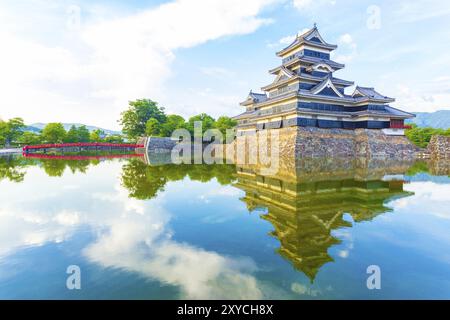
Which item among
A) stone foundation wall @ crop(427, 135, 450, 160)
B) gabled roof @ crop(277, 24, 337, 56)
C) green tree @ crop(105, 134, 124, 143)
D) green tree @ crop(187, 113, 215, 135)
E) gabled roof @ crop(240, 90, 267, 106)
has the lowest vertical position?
stone foundation wall @ crop(427, 135, 450, 160)

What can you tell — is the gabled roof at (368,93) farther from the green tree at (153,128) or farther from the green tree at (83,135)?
the green tree at (83,135)

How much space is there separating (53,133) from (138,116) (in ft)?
61.5

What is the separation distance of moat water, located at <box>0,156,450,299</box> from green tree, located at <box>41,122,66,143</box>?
50.5 meters

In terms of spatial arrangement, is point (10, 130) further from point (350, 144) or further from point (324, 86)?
point (350, 144)

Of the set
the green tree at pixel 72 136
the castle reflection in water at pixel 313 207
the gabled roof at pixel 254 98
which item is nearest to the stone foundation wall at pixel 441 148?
the castle reflection in water at pixel 313 207

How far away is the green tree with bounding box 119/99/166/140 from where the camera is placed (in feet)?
170

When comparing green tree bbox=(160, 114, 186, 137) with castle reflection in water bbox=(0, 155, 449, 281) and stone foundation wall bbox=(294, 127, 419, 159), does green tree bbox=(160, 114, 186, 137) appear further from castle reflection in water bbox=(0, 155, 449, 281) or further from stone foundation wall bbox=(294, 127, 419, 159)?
castle reflection in water bbox=(0, 155, 449, 281)

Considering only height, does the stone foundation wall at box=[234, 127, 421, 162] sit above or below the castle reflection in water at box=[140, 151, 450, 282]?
above

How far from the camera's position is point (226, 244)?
5051mm

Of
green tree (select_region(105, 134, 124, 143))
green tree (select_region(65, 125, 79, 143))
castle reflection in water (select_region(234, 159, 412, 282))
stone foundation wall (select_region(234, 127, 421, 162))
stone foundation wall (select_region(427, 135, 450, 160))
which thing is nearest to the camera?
castle reflection in water (select_region(234, 159, 412, 282))

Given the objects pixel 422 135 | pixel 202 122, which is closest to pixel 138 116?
pixel 202 122

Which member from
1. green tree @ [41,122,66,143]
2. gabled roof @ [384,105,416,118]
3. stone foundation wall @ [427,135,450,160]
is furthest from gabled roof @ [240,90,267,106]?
green tree @ [41,122,66,143]

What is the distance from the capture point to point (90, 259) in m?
4.41

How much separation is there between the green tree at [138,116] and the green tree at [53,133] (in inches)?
540
